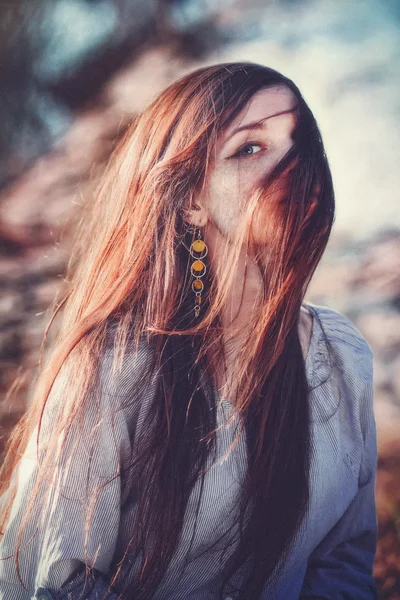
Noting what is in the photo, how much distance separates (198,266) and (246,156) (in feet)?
0.73

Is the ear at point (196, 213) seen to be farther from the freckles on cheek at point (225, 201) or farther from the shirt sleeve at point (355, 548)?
the shirt sleeve at point (355, 548)

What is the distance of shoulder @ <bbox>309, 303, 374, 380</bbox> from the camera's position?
104 cm

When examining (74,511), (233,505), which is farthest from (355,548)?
(74,511)

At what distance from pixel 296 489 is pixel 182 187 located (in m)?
0.60

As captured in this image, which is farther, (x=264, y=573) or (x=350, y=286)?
(x=350, y=286)

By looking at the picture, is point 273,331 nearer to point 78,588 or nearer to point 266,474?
point 266,474

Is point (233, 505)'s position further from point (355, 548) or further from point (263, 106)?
point (263, 106)

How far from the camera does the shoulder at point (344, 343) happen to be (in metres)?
1.04

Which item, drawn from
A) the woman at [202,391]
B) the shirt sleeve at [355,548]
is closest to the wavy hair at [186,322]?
the woman at [202,391]

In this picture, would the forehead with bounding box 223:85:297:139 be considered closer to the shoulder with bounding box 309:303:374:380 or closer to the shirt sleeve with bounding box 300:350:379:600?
the shoulder with bounding box 309:303:374:380

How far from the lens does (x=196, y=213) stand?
0.95 meters

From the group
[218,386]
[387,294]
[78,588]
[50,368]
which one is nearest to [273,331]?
[218,386]

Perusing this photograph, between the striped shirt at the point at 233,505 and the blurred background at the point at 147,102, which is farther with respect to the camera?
the blurred background at the point at 147,102

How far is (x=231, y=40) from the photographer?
101cm
